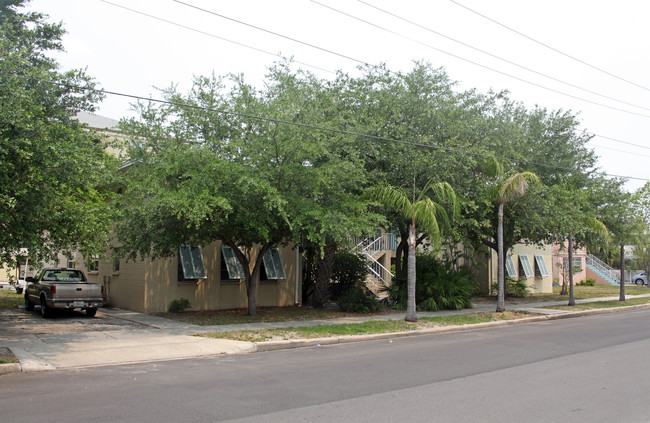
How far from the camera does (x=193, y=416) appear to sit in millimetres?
5973

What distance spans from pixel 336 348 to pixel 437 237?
5.53 meters

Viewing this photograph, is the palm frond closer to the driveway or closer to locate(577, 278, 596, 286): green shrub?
the driveway

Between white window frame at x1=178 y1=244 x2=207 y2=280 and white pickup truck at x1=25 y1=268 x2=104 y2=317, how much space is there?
2.89 m

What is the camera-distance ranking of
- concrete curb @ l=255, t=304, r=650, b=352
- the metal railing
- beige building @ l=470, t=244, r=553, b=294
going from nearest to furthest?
concrete curb @ l=255, t=304, r=650, b=352
the metal railing
beige building @ l=470, t=244, r=553, b=294

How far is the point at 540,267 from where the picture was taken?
34.3 metres

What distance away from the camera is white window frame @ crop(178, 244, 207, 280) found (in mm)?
18172

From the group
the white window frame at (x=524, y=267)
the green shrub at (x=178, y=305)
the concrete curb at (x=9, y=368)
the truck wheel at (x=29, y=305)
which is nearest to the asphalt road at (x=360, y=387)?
the concrete curb at (x=9, y=368)

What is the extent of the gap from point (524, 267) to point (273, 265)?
2009 centimetres

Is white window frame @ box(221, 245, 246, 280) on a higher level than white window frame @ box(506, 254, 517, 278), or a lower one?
higher

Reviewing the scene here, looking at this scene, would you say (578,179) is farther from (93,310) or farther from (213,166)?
(93,310)

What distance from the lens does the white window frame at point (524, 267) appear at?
109 feet

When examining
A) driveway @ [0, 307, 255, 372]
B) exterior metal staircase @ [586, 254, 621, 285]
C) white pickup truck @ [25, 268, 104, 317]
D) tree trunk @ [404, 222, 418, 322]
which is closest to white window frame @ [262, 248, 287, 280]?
driveway @ [0, 307, 255, 372]

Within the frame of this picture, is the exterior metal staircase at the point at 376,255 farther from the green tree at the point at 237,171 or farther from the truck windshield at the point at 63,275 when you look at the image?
the truck windshield at the point at 63,275

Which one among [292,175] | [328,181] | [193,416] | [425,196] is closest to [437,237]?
[425,196]
